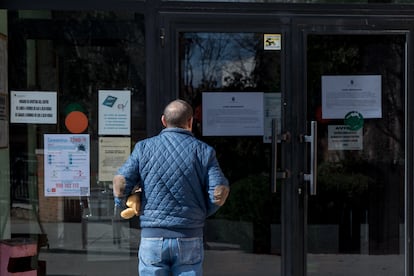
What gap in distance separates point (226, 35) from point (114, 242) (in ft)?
6.18

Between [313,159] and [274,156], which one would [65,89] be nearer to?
[274,156]

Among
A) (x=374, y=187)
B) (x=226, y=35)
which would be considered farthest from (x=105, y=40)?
(x=374, y=187)

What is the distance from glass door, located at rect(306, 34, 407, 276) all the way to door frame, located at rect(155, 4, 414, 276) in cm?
11

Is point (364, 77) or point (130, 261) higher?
point (364, 77)

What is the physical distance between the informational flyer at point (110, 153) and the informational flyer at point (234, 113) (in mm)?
645

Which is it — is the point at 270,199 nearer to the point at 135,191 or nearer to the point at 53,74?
the point at 135,191

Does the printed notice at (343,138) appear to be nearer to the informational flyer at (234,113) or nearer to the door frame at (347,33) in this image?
the door frame at (347,33)

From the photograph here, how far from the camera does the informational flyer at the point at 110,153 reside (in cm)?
500

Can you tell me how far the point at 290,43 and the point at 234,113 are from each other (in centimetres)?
70

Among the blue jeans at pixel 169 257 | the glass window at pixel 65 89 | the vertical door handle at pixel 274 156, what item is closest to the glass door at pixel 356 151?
the vertical door handle at pixel 274 156

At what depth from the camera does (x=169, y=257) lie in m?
3.78

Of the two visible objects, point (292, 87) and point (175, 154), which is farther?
point (292, 87)

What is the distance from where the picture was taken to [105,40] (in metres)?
5.00

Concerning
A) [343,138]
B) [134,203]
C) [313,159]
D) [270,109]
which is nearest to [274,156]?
[313,159]
